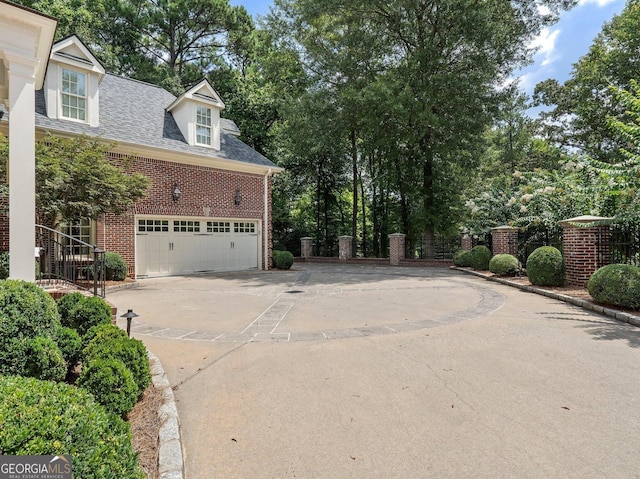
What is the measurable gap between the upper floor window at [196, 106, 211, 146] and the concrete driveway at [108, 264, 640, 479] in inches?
383

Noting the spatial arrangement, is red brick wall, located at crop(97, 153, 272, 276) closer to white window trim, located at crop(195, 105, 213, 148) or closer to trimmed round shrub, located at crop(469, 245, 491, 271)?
white window trim, located at crop(195, 105, 213, 148)

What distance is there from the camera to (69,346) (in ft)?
11.0

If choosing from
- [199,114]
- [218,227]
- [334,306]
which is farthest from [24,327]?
[199,114]

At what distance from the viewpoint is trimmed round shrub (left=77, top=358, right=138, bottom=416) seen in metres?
2.76

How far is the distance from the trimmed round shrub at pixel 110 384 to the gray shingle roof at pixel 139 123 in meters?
10.7

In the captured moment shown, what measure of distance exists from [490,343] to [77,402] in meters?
4.75

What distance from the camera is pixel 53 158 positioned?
8969 millimetres

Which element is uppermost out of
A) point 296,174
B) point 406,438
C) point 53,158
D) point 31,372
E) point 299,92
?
point 299,92

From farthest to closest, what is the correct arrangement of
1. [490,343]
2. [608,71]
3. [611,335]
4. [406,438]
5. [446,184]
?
[446,184] < [608,71] < [611,335] < [490,343] < [406,438]

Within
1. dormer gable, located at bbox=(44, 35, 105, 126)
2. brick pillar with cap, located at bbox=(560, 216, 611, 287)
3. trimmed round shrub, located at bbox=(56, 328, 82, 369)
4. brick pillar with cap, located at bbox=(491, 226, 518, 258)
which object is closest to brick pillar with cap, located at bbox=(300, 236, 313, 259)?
brick pillar with cap, located at bbox=(491, 226, 518, 258)

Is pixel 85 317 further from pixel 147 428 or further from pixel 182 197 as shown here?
pixel 182 197

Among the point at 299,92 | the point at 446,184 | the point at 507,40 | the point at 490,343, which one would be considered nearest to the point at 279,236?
the point at 299,92

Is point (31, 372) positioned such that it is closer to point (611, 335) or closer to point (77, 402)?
point (77, 402)

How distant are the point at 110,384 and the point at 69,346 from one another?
0.88 metres
